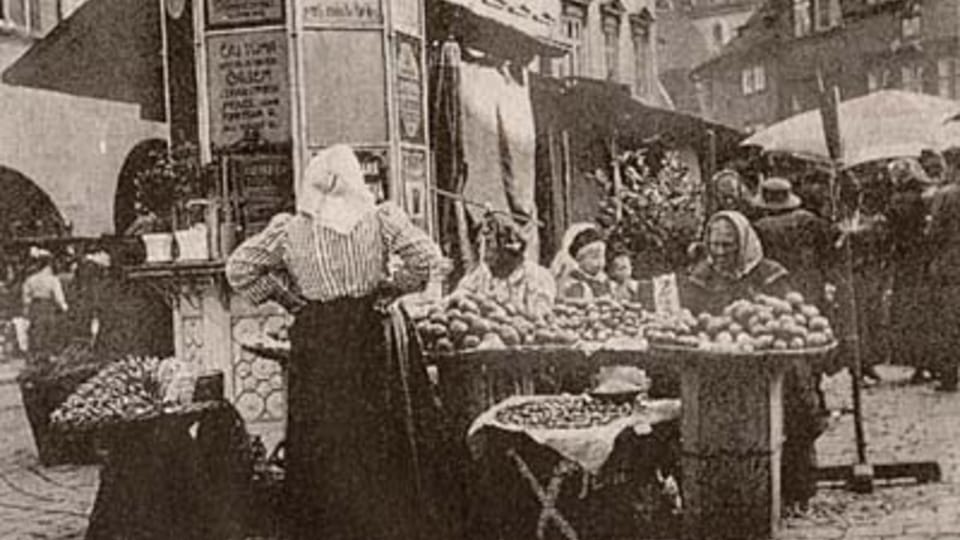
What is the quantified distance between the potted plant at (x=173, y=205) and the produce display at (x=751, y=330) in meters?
1.72

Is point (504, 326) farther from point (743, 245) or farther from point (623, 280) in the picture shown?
point (623, 280)

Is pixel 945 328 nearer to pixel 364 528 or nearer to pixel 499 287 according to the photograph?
pixel 499 287

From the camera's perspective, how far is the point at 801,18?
5004 mm

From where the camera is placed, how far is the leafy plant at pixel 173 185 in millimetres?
4645

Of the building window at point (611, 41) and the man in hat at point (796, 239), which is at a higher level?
the building window at point (611, 41)

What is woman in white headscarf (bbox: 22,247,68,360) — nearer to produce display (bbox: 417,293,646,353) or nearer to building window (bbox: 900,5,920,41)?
produce display (bbox: 417,293,646,353)

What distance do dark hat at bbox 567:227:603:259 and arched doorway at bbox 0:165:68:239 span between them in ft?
5.20

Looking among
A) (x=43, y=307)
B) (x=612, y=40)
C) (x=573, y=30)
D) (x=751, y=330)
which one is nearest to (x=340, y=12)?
(x=43, y=307)

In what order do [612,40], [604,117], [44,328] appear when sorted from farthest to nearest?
[612,40]
[604,117]
[44,328]

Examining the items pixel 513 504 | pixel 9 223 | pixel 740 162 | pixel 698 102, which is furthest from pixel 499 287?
pixel 698 102

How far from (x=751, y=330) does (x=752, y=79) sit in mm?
4334

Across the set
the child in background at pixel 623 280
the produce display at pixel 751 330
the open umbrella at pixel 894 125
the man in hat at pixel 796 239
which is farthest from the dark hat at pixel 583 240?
the produce display at pixel 751 330

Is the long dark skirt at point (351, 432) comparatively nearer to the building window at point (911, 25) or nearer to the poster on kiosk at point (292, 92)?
the poster on kiosk at point (292, 92)

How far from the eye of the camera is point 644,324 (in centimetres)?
369
